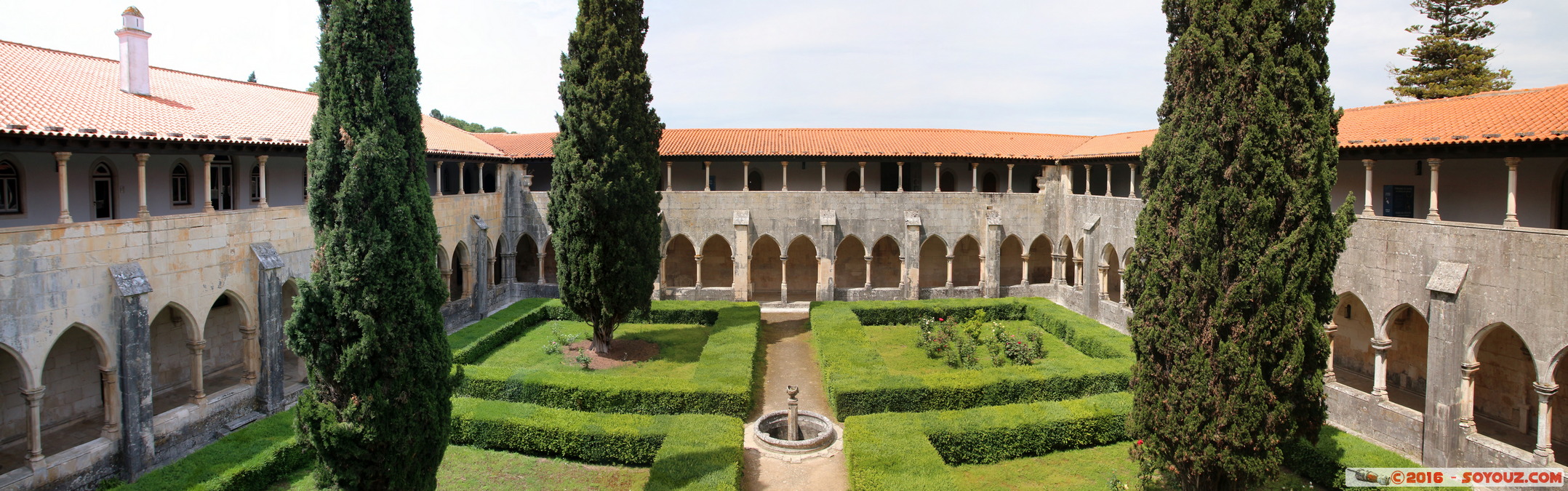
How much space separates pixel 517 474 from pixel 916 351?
36.1ft

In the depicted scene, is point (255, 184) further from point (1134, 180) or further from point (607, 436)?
point (1134, 180)

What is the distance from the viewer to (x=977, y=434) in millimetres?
13117

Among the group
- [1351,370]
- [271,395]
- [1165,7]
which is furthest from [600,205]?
[1351,370]

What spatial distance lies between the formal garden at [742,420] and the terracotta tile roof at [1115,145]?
5582 millimetres

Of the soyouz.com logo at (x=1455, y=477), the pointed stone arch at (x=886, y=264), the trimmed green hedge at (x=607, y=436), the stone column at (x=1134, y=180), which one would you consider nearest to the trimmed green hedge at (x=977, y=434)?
the trimmed green hedge at (x=607, y=436)

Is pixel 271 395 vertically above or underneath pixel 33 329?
underneath


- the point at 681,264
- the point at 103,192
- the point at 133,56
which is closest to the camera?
the point at 103,192

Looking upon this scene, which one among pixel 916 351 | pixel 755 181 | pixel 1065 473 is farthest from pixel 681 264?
pixel 1065 473

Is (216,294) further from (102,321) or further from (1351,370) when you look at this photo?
(1351,370)

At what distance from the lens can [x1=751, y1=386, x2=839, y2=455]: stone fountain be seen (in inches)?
535

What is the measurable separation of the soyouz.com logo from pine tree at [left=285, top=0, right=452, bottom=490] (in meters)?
12.9

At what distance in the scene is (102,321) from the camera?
1227cm

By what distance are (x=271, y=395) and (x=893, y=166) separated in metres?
20.5

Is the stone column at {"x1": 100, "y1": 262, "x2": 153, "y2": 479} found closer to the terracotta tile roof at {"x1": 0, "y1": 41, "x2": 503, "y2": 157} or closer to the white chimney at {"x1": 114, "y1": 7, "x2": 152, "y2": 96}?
the terracotta tile roof at {"x1": 0, "y1": 41, "x2": 503, "y2": 157}
